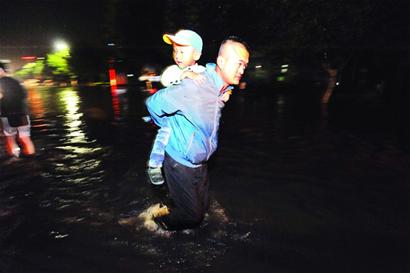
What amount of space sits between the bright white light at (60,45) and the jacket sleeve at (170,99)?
22.1 meters

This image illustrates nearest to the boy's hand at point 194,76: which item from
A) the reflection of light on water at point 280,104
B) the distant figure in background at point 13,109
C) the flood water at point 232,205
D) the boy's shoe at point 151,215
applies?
the boy's shoe at point 151,215

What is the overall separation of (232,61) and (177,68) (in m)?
0.50

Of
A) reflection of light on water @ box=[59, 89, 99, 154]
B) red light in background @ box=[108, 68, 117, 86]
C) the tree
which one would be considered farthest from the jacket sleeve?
the tree

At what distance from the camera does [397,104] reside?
13695 millimetres

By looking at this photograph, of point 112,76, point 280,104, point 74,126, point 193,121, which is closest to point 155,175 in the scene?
point 193,121

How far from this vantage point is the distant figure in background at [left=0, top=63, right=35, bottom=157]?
6.39 metres

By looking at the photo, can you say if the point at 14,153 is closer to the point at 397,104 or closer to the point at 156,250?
the point at 156,250

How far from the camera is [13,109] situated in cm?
645

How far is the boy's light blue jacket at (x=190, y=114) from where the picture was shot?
286 cm

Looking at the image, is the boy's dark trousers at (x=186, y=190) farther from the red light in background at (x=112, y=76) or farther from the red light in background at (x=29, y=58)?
the red light in background at (x=29, y=58)

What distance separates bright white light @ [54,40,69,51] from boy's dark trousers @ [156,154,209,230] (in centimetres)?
2205

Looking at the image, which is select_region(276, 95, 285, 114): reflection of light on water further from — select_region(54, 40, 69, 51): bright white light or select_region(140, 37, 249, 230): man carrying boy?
select_region(54, 40, 69, 51): bright white light

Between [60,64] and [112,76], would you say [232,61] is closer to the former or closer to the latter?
[112,76]

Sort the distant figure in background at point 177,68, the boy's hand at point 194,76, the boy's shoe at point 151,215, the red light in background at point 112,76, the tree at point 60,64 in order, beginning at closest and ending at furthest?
the boy's hand at point 194,76 < the distant figure in background at point 177,68 < the boy's shoe at point 151,215 < the red light in background at point 112,76 < the tree at point 60,64
